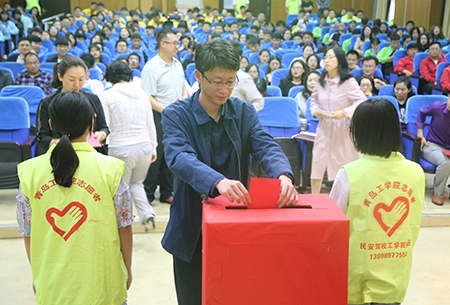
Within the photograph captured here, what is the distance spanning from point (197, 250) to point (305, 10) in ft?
45.3

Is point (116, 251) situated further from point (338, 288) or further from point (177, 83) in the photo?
point (177, 83)

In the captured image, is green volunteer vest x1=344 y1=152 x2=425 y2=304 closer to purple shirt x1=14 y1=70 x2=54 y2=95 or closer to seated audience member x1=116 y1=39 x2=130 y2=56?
purple shirt x1=14 y1=70 x2=54 y2=95

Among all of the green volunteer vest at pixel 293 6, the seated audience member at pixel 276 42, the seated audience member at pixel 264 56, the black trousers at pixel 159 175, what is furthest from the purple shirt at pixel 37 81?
the green volunteer vest at pixel 293 6

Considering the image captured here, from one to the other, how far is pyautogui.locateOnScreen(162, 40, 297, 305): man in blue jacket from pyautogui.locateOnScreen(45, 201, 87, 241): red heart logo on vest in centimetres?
27

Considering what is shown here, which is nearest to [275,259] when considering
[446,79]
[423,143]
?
[423,143]

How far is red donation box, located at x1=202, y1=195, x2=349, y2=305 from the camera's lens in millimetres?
944

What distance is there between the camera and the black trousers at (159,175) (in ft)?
11.4

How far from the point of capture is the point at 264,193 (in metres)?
1.04

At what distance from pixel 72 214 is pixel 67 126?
0.28m

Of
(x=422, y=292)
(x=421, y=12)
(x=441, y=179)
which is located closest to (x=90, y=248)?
(x=422, y=292)

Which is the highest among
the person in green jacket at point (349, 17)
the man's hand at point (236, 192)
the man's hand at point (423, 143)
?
the person in green jacket at point (349, 17)

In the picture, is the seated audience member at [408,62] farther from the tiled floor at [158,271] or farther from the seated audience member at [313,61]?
the tiled floor at [158,271]

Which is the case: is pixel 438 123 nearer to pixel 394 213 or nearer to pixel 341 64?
pixel 341 64

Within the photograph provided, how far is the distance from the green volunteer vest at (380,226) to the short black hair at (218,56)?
518 mm
